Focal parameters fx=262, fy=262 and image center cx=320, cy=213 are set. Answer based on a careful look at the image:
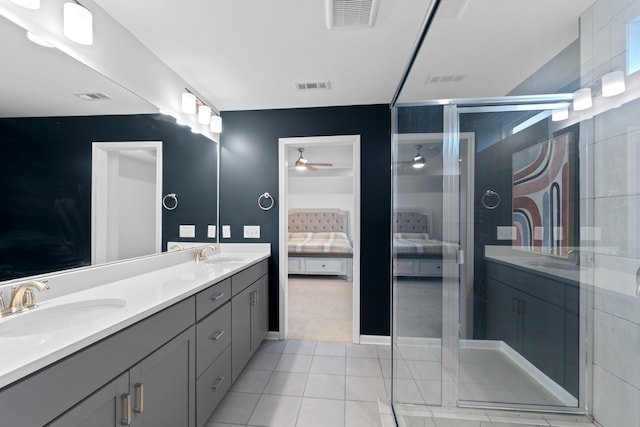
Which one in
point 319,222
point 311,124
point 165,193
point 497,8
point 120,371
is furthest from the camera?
point 319,222

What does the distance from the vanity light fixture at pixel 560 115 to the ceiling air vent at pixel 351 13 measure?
1.05 metres

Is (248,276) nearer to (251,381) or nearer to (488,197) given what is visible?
(251,381)

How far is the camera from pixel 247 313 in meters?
2.11

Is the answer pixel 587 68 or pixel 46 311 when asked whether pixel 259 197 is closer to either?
pixel 46 311

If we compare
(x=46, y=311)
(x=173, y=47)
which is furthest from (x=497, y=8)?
(x=46, y=311)

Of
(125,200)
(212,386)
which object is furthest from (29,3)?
(212,386)

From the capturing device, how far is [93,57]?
143 cm

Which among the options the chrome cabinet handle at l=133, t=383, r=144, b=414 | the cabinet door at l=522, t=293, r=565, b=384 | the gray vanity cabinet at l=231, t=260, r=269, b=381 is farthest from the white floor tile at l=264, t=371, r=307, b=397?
the cabinet door at l=522, t=293, r=565, b=384

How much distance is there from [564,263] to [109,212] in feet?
7.85

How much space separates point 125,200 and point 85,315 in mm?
804

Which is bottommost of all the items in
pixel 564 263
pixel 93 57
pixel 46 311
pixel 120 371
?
pixel 120 371

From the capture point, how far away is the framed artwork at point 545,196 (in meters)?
1.20

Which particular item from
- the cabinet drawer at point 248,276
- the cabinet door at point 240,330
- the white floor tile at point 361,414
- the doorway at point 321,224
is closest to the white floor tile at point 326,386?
the white floor tile at point 361,414

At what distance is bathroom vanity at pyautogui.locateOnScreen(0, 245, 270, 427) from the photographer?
2.24 ft
